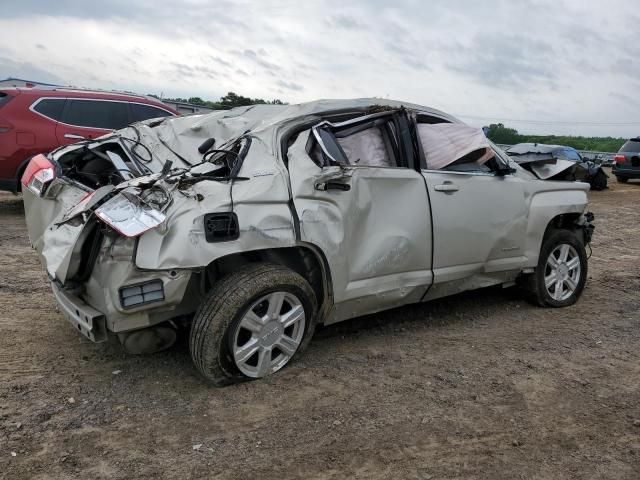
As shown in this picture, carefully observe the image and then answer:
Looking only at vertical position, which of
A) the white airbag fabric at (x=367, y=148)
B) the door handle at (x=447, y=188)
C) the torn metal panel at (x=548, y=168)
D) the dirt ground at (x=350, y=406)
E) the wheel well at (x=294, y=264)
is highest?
the white airbag fabric at (x=367, y=148)

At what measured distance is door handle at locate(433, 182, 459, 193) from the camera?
13.9 feet

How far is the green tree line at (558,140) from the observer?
30.3m

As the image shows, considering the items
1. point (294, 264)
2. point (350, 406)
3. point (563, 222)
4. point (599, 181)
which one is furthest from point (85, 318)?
point (599, 181)

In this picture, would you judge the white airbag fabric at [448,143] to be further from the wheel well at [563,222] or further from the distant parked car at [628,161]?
the distant parked car at [628,161]

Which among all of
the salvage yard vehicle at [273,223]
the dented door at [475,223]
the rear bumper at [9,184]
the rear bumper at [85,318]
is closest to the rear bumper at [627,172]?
the salvage yard vehicle at [273,223]

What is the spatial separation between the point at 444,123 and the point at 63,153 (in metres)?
2.98

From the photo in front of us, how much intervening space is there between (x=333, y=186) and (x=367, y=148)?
0.57 metres

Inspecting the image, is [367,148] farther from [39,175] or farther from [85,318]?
[39,175]

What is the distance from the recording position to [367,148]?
13.4ft

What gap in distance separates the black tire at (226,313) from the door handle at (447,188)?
4.61 ft

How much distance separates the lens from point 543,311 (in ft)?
17.1

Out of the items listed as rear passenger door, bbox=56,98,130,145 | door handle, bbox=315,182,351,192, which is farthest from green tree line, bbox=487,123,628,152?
door handle, bbox=315,182,351,192

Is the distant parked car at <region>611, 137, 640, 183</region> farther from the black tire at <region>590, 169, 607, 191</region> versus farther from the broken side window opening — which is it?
the broken side window opening

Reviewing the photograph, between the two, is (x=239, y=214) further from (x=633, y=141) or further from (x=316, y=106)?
(x=633, y=141)
